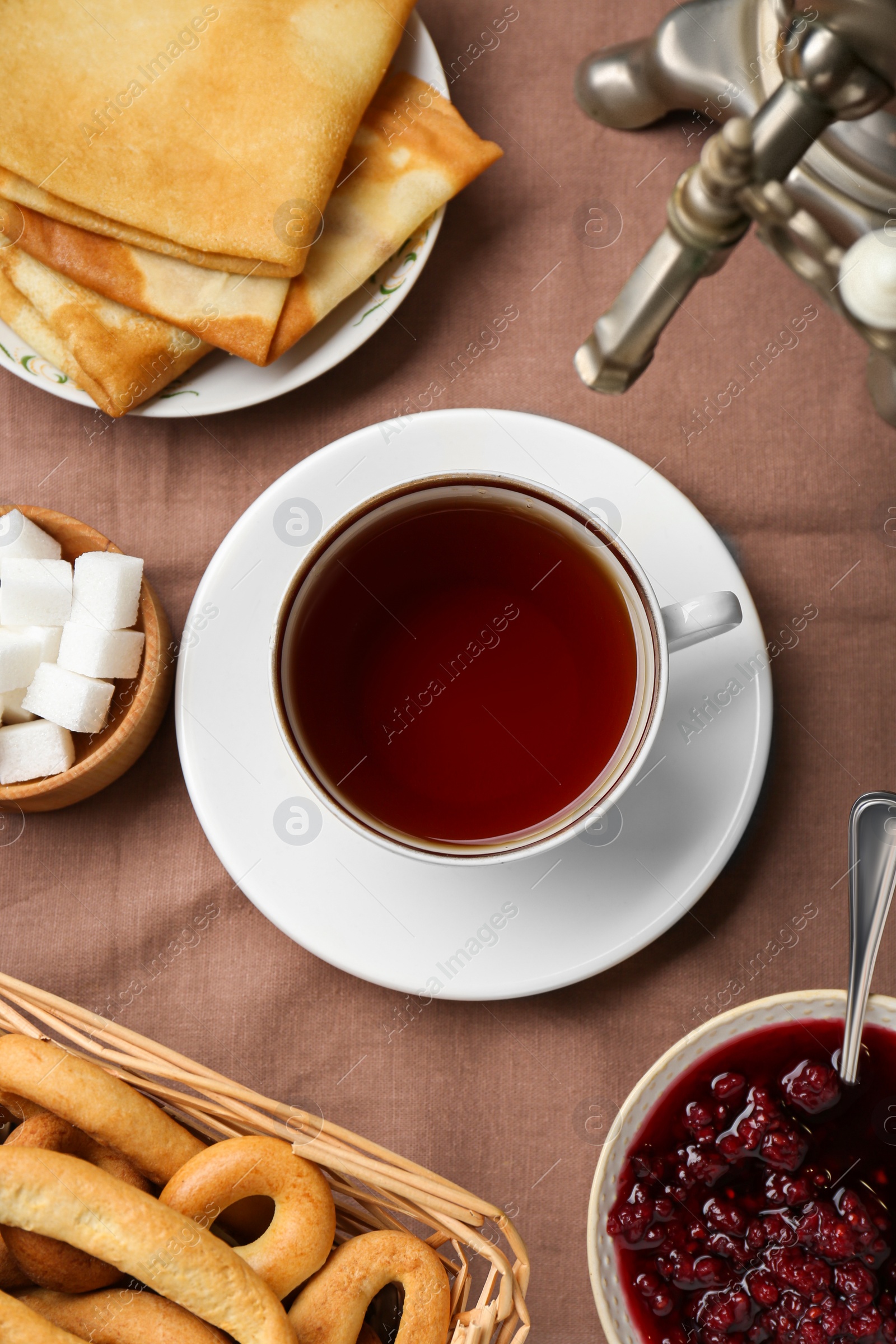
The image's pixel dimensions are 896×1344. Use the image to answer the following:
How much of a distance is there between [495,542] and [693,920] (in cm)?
40

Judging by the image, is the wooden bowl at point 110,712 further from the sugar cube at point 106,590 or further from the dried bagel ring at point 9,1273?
the dried bagel ring at point 9,1273

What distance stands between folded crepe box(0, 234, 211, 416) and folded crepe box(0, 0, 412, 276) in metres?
0.07

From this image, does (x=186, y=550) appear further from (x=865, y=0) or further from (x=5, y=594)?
(x=865, y=0)

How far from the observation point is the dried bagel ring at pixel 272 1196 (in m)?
0.74

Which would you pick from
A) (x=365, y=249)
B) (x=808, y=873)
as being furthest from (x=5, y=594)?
(x=808, y=873)

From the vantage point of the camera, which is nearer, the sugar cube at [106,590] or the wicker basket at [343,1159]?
the wicker basket at [343,1159]

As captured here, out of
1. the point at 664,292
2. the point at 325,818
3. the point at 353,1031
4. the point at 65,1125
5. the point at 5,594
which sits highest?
the point at 664,292

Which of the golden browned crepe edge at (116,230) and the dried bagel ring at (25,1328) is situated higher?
the golden browned crepe edge at (116,230)

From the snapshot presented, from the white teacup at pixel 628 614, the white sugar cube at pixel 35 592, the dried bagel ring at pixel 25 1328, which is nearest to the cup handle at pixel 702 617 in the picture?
the white teacup at pixel 628 614

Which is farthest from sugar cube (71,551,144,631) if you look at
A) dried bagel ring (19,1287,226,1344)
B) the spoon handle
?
the spoon handle

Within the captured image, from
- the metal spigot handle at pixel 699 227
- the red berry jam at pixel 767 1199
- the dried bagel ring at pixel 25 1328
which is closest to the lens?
the metal spigot handle at pixel 699 227

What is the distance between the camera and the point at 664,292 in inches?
17.0

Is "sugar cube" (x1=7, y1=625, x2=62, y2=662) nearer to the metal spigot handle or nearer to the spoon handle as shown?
the metal spigot handle

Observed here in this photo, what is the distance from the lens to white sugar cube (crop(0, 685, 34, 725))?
89cm
